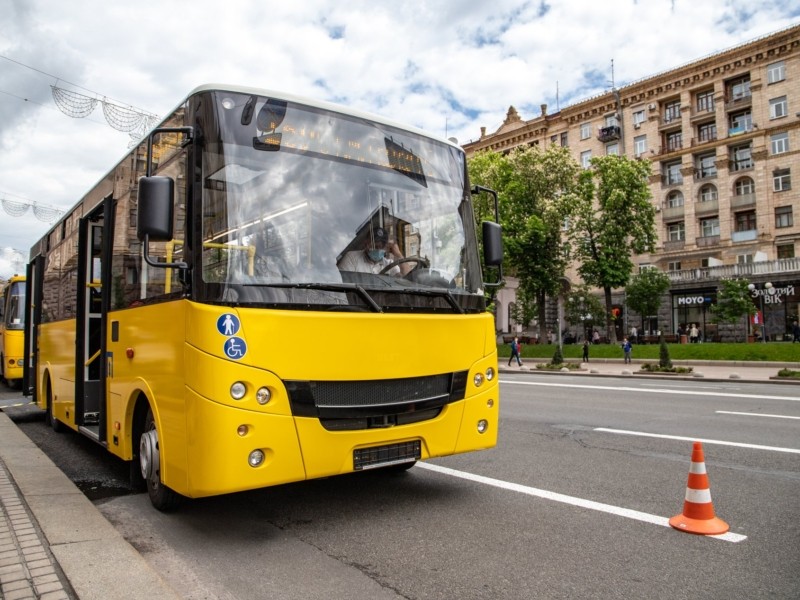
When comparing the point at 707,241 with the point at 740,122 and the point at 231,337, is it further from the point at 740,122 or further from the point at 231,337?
the point at 231,337

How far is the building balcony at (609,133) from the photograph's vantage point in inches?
2137

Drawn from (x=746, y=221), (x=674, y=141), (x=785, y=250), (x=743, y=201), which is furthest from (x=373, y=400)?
(x=674, y=141)

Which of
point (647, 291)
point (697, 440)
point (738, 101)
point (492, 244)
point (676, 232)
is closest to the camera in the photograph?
point (492, 244)

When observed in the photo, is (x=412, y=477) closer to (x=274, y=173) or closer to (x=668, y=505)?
(x=668, y=505)

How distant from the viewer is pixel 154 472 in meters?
5.01

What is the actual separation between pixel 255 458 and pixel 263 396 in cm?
42

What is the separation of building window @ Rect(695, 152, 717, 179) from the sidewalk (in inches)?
2074

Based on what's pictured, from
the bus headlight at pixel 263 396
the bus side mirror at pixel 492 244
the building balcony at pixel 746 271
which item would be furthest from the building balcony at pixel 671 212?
the bus headlight at pixel 263 396

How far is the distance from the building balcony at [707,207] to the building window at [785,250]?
566cm

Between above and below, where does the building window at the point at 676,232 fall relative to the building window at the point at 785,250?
above

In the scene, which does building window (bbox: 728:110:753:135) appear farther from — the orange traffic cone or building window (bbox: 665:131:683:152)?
the orange traffic cone

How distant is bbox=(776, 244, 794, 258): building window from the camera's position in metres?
43.3

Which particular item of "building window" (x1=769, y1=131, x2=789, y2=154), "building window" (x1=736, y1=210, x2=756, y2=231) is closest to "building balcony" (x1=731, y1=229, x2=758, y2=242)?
"building window" (x1=736, y1=210, x2=756, y2=231)

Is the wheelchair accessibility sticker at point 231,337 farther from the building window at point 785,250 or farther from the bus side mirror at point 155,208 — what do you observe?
the building window at point 785,250
